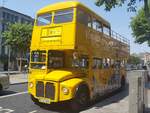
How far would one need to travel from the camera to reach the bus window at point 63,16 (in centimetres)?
1388

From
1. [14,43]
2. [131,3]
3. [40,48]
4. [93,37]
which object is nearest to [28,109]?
[40,48]

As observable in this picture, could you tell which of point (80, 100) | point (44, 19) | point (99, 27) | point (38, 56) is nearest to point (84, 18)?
point (44, 19)

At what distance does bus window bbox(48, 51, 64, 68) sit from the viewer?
1416 cm

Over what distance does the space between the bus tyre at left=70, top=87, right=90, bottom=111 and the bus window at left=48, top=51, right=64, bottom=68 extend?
5.22ft

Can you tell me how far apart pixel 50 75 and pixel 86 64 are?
1.95 m

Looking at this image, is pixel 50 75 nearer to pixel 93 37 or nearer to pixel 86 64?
pixel 86 64

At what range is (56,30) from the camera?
555 inches

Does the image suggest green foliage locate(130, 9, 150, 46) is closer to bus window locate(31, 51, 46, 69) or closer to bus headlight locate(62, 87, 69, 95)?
bus window locate(31, 51, 46, 69)

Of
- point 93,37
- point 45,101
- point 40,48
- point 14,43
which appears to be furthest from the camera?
point 14,43

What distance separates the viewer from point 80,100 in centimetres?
1373

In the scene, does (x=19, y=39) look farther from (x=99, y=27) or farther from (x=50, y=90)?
(x=50, y=90)

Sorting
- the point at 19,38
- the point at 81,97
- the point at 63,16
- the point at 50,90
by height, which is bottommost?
the point at 81,97

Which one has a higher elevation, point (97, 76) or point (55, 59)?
point (55, 59)

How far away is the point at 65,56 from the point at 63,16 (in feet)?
5.92
